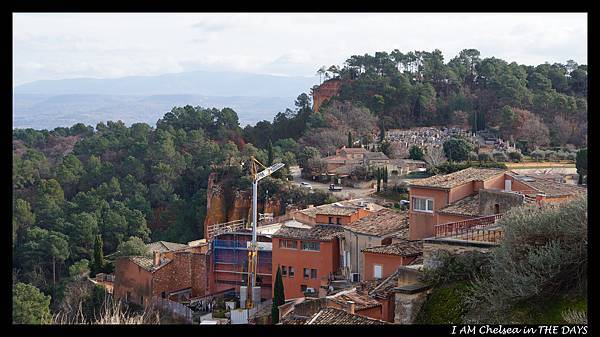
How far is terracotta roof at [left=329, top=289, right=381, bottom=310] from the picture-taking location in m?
10.2

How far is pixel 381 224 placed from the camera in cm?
1617

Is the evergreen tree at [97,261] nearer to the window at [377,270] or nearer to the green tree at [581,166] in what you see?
the green tree at [581,166]

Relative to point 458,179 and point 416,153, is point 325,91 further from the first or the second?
point 458,179

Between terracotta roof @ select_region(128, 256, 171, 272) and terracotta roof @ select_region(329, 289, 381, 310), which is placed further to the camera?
terracotta roof @ select_region(128, 256, 171, 272)

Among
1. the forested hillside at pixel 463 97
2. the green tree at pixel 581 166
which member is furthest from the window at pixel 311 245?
the forested hillside at pixel 463 97

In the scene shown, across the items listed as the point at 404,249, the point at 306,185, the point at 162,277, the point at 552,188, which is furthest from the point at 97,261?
the point at 552,188

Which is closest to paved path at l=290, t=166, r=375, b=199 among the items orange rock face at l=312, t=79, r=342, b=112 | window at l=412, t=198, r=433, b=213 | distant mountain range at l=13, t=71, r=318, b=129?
window at l=412, t=198, r=433, b=213

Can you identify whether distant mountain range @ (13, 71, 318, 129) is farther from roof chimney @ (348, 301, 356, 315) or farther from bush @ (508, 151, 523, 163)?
roof chimney @ (348, 301, 356, 315)

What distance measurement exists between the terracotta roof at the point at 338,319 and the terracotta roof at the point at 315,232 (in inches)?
287

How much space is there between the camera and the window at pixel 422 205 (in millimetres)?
13992

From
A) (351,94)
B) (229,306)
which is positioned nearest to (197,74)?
(351,94)

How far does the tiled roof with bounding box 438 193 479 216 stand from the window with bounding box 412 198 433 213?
1.31ft

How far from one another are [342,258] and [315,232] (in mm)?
917
